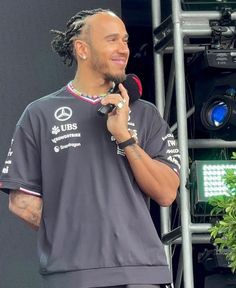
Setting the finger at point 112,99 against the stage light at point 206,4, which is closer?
the finger at point 112,99

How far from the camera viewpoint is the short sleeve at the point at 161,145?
11.0ft

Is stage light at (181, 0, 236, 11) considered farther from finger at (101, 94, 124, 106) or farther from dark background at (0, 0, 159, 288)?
finger at (101, 94, 124, 106)

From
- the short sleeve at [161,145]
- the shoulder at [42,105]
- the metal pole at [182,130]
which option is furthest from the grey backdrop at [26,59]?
the short sleeve at [161,145]

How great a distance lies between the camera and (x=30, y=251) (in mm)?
5617

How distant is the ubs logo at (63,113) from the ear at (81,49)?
0.23m

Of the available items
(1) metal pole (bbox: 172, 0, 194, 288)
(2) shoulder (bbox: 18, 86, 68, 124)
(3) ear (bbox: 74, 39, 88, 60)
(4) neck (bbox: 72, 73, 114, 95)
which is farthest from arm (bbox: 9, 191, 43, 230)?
(1) metal pole (bbox: 172, 0, 194, 288)

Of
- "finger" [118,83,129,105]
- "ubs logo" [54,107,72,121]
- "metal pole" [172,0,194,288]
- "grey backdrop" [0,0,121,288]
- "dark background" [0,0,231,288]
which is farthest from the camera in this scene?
"grey backdrop" [0,0,121,288]

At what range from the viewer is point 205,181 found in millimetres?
5344

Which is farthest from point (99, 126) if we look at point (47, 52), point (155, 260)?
point (47, 52)

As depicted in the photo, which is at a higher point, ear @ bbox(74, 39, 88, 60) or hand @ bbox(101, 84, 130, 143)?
ear @ bbox(74, 39, 88, 60)

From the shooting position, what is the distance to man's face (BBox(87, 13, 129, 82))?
338cm

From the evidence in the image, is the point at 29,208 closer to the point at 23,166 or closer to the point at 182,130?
the point at 23,166

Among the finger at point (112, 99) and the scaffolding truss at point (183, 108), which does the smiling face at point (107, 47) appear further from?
the scaffolding truss at point (183, 108)

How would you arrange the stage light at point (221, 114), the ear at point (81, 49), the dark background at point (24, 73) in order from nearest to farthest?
the ear at point (81, 49), the stage light at point (221, 114), the dark background at point (24, 73)
